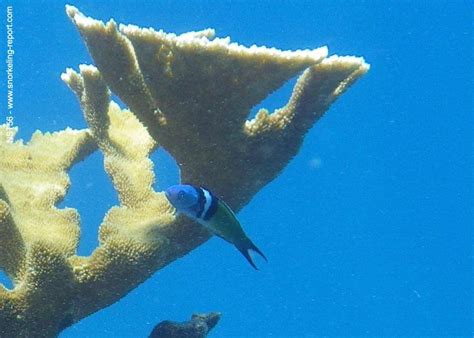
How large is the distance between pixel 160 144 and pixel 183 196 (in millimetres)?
954

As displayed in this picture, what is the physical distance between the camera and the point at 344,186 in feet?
130

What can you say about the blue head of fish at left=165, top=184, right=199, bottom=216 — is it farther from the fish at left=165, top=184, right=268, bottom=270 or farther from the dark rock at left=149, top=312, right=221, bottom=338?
the dark rock at left=149, top=312, right=221, bottom=338

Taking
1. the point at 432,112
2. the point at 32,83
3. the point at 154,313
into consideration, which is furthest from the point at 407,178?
the point at 32,83

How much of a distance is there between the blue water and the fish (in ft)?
88.3

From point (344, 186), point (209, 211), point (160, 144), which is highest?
point (344, 186)

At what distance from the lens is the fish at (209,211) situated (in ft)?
9.33

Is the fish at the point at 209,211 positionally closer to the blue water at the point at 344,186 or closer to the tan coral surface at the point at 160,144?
the tan coral surface at the point at 160,144

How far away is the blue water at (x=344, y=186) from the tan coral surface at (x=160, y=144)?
1025 inches

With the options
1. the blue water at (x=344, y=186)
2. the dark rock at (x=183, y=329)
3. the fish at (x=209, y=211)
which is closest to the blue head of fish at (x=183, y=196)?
the fish at (x=209, y=211)

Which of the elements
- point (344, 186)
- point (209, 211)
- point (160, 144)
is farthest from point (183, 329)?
point (344, 186)

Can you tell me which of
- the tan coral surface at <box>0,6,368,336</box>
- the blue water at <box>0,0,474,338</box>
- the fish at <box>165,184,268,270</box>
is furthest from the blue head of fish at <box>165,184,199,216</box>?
the blue water at <box>0,0,474,338</box>

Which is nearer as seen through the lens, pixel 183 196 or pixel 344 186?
pixel 183 196

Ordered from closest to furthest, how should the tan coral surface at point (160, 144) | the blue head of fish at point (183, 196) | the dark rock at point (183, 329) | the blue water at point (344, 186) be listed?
the blue head of fish at point (183, 196)
the tan coral surface at point (160, 144)
the dark rock at point (183, 329)
the blue water at point (344, 186)

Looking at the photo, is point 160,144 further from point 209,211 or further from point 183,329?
point 183,329
